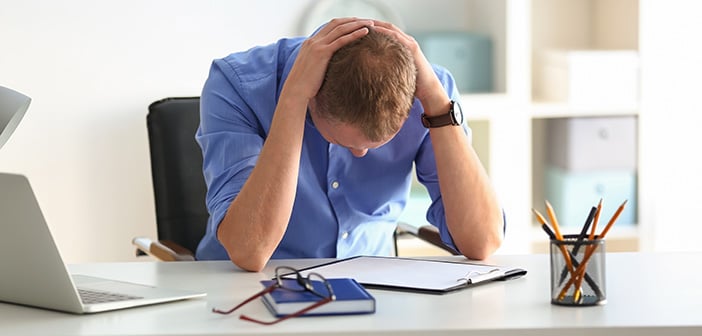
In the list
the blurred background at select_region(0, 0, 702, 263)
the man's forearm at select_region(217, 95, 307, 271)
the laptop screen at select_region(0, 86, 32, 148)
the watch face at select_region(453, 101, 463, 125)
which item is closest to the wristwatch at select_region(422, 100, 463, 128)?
the watch face at select_region(453, 101, 463, 125)

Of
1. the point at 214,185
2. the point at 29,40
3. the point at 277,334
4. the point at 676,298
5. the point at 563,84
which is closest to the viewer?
the point at 277,334

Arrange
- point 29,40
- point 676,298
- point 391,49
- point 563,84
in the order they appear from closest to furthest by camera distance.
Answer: point 676,298 < point 391,49 < point 29,40 < point 563,84

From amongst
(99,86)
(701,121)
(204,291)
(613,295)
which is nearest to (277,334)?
(204,291)

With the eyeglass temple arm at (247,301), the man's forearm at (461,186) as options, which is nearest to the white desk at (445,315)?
the eyeglass temple arm at (247,301)

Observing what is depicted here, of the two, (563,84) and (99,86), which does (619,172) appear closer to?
(563,84)

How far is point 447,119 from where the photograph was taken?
1.88 meters

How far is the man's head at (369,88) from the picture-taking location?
1661 millimetres

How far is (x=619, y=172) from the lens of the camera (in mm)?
3297

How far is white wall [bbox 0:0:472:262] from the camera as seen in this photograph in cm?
298

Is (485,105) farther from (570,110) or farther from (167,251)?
(167,251)

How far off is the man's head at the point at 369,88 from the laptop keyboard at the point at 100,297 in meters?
0.47

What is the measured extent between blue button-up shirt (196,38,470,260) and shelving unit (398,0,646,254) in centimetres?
113

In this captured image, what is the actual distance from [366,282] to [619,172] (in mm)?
1954

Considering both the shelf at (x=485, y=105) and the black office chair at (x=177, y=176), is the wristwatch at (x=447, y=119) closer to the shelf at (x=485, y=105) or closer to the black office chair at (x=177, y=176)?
the black office chair at (x=177, y=176)
